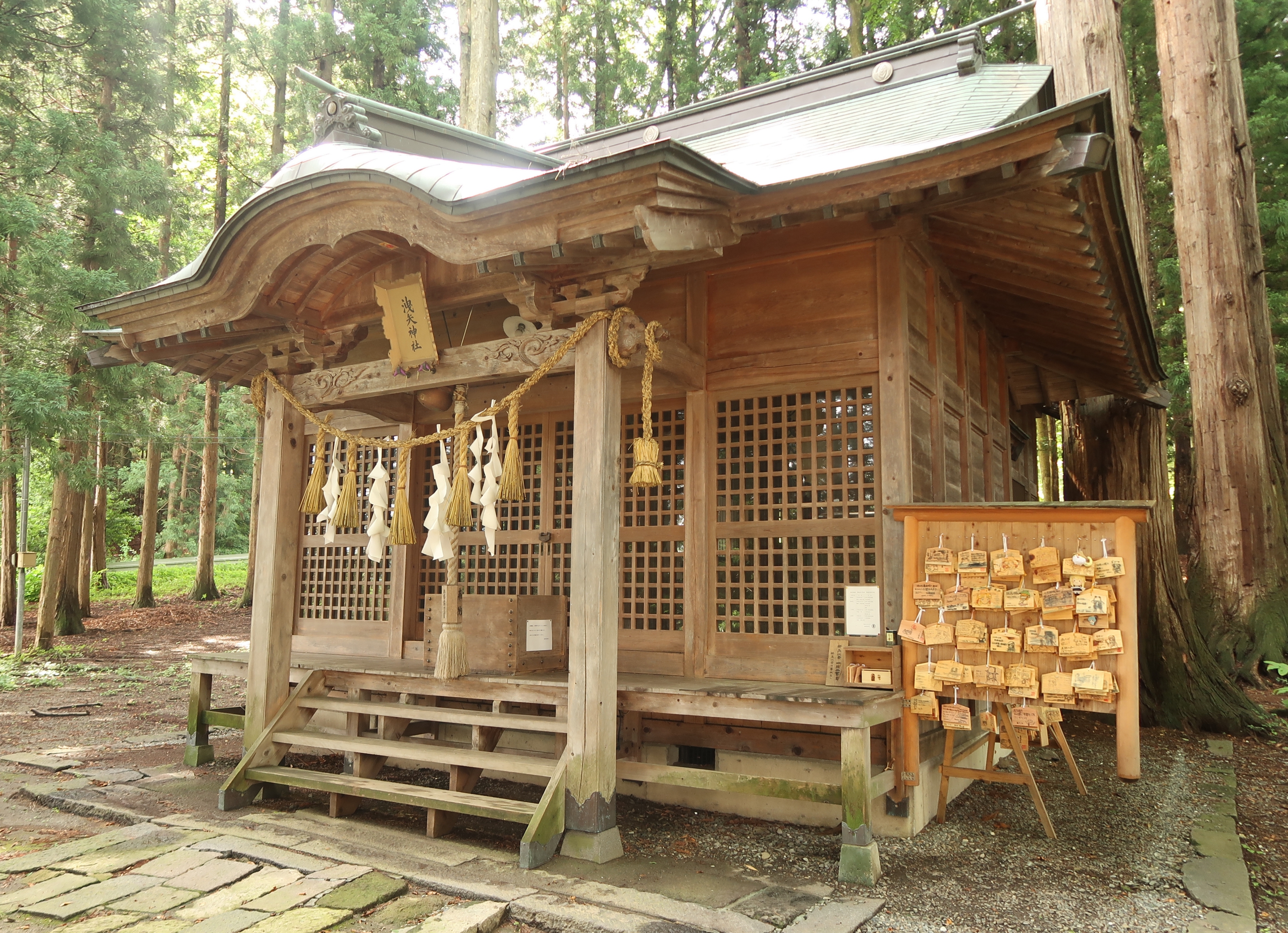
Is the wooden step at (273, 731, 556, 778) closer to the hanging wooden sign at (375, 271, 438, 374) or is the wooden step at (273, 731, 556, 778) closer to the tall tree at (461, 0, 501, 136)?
the hanging wooden sign at (375, 271, 438, 374)

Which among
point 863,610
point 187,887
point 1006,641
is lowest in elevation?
point 187,887

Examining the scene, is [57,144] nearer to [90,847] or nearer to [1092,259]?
[90,847]

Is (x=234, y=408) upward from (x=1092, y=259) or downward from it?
upward

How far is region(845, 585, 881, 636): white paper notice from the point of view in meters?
5.29

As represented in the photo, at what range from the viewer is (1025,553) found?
4750 mm

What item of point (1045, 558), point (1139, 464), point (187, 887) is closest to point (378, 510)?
point (187, 887)

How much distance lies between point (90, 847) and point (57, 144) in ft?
44.7

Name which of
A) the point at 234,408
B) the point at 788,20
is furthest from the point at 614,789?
the point at 234,408

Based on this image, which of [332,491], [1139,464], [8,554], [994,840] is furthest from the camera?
[8,554]

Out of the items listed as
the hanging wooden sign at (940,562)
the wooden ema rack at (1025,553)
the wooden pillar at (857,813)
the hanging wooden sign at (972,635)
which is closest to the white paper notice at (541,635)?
the wooden pillar at (857,813)

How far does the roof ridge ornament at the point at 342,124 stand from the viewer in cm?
708

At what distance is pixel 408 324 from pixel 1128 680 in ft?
15.7

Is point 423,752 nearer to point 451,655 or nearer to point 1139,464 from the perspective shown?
point 451,655

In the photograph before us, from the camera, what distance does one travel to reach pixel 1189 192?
1050 centimetres
